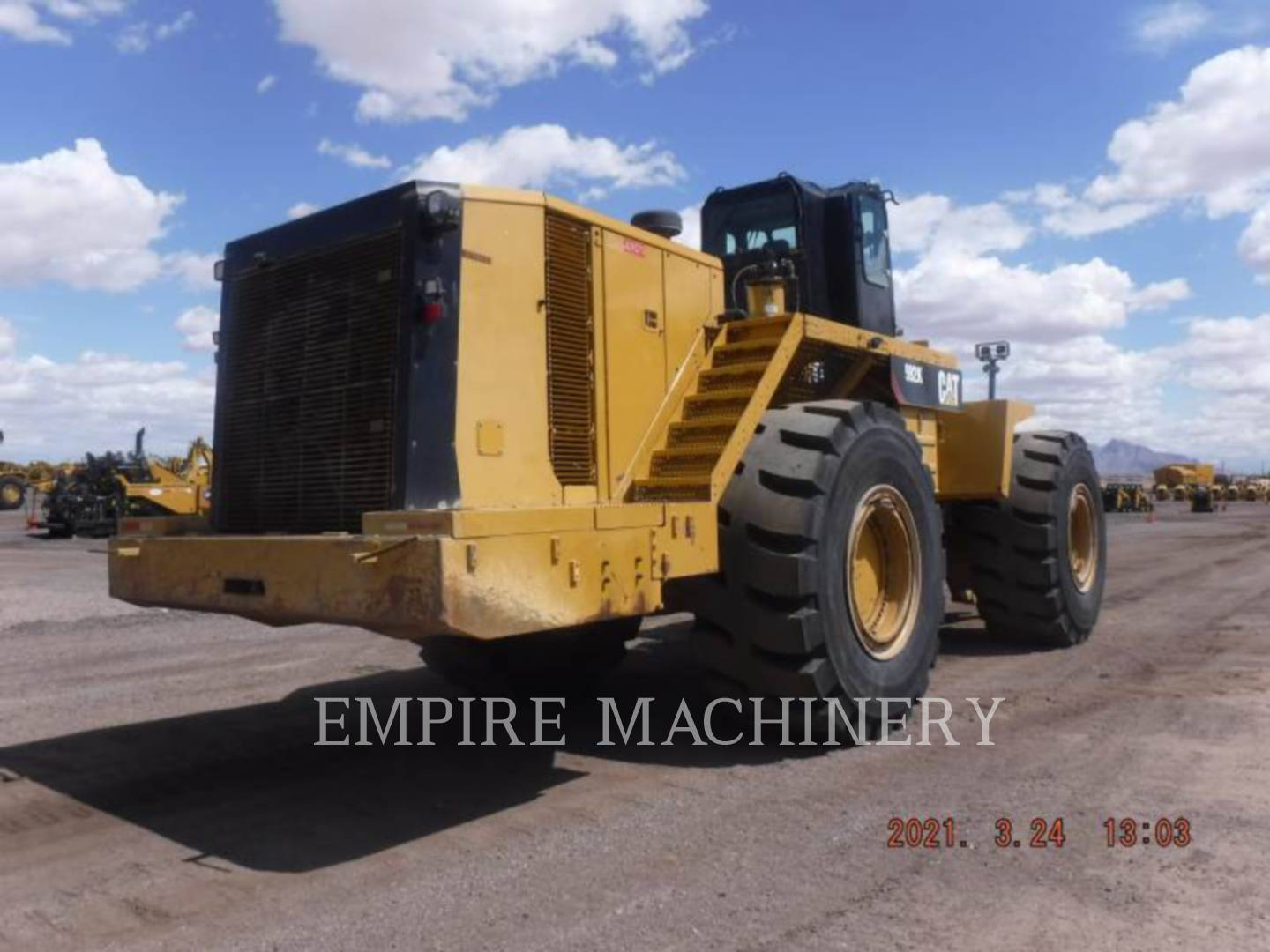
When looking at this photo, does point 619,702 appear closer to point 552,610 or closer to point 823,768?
point 823,768

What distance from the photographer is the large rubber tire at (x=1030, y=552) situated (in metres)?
8.72

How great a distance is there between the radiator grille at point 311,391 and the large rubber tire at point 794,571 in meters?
1.73

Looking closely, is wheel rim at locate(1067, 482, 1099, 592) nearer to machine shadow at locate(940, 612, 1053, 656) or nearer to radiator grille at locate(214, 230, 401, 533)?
machine shadow at locate(940, 612, 1053, 656)

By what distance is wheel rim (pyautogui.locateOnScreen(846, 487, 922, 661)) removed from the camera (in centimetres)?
610

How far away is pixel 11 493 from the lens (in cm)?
4150

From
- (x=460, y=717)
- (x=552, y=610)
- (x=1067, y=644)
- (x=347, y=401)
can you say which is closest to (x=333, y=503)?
(x=347, y=401)

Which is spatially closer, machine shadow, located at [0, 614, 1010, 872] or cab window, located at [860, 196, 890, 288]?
machine shadow, located at [0, 614, 1010, 872]

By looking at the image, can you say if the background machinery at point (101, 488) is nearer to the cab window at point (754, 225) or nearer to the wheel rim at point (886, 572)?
the cab window at point (754, 225)

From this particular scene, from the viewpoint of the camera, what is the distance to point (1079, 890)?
3.76 metres

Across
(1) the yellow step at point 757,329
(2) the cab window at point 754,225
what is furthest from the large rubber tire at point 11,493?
(1) the yellow step at point 757,329

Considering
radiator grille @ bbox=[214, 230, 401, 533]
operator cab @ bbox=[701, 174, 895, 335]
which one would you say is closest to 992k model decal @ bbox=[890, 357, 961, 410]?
operator cab @ bbox=[701, 174, 895, 335]

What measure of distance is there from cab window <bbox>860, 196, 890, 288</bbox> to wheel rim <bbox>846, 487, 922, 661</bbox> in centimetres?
204

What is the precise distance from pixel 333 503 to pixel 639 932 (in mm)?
2466

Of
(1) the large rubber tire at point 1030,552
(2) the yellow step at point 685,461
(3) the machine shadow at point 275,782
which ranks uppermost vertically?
(2) the yellow step at point 685,461
